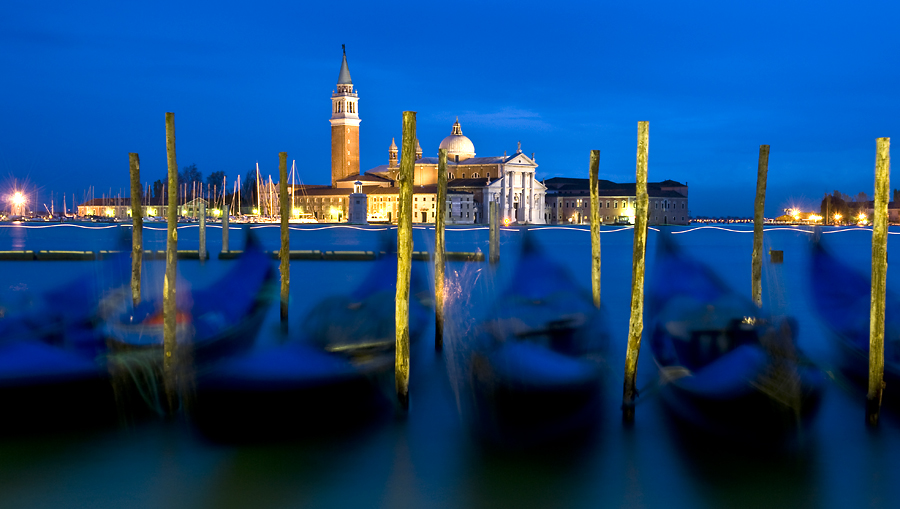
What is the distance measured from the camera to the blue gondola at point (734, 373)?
12.8 ft

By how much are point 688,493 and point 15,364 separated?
361 centimetres

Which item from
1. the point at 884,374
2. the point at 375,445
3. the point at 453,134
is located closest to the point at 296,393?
the point at 375,445

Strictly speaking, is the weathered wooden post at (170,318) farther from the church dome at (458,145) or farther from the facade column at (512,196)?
the church dome at (458,145)

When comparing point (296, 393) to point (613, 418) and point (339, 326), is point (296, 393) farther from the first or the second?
point (613, 418)

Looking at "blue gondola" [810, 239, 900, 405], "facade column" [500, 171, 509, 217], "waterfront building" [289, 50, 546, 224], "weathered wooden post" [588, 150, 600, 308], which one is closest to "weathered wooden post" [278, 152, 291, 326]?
"weathered wooden post" [588, 150, 600, 308]

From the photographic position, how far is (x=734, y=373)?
3.97 m

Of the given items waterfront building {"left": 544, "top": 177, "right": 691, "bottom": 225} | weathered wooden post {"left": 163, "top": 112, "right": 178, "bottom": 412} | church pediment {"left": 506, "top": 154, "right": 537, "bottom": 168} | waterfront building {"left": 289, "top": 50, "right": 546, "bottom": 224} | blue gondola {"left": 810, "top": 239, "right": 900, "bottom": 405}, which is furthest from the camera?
waterfront building {"left": 544, "top": 177, "right": 691, "bottom": 225}

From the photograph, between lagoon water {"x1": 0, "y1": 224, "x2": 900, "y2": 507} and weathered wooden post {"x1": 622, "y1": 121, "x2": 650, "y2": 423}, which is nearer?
lagoon water {"x1": 0, "y1": 224, "x2": 900, "y2": 507}

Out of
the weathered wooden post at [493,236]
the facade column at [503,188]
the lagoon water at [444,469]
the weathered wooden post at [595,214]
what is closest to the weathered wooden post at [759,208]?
the weathered wooden post at [595,214]

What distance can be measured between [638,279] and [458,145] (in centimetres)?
5524

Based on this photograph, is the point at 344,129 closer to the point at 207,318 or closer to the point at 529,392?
the point at 207,318

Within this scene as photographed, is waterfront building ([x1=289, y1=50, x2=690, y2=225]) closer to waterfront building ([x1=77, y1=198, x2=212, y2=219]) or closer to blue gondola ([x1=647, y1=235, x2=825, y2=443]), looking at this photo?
waterfront building ([x1=77, y1=198, x2=212, y2=219])

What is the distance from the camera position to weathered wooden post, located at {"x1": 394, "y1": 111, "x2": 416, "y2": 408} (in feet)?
15.4

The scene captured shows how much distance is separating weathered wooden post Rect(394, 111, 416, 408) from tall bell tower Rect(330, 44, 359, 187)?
52.1 m
